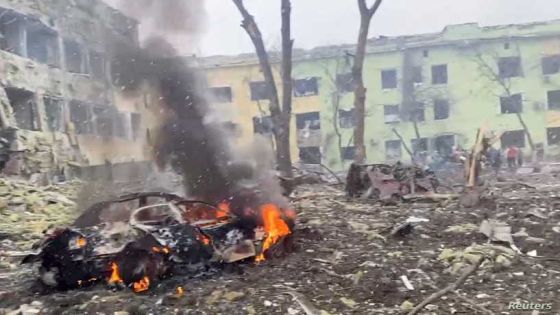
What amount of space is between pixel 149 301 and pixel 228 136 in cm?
769

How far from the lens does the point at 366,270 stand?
24.4ft

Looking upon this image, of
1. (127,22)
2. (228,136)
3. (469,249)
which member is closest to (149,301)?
(469,249)

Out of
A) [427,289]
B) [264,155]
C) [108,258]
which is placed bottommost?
[427,289]

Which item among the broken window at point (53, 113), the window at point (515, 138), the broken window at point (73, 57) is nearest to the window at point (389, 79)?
the window at point (515, 138)

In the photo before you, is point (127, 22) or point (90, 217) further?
point (127, 22)

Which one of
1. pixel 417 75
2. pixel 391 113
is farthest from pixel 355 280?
pixel 417 75

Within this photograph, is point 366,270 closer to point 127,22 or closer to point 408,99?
point 127,22

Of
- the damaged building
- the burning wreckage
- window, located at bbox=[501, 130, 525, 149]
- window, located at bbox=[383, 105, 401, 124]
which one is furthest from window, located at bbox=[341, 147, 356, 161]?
the burning wreckage

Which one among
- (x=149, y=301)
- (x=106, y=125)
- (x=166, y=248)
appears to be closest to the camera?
(x=149, y=301)

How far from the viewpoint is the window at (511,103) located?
45.3m

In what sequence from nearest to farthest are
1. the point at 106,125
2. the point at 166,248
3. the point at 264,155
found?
the point at 166,248, the point at 264,155, the point at 106,125

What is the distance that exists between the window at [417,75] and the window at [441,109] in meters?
2.03

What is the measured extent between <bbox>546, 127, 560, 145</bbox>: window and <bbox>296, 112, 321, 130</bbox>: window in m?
16.7

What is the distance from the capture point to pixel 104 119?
2631cm
